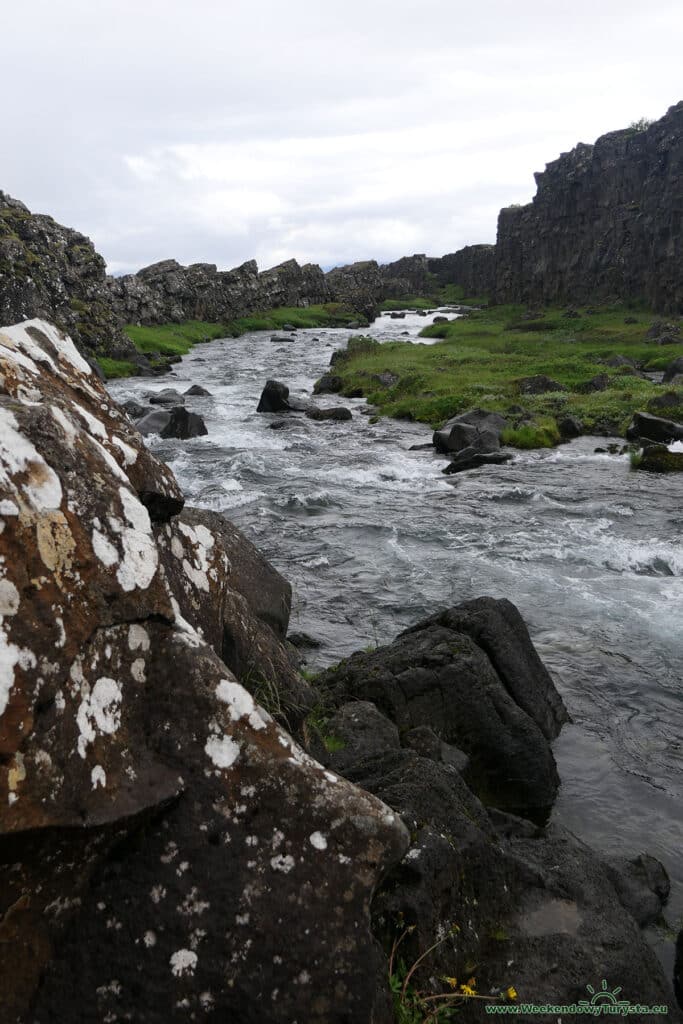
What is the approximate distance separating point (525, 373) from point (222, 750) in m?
56.5

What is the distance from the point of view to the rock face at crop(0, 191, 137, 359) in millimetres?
56906

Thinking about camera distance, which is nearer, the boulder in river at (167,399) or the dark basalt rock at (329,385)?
the boulder in river at (167,399)

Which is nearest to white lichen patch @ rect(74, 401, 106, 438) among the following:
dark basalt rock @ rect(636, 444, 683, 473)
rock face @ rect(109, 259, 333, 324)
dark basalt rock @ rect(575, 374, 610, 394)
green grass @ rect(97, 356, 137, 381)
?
dark basalt rock @ rect(636, 444, 683, 473)

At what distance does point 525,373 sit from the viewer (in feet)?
191

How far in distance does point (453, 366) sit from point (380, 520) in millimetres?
40741

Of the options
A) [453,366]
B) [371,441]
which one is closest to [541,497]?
[371,441]

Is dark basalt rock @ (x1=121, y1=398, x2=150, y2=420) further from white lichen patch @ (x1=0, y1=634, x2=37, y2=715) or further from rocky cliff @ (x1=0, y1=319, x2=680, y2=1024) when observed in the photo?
white lichen patch @ (x1=0, y1=634, x2=37, y2=715)

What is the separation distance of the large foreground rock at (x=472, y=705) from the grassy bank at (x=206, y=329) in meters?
58.7

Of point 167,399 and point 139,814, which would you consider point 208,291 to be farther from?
point 139,814

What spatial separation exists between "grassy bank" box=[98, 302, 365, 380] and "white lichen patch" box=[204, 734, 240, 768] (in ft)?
209

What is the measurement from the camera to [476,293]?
651 ft

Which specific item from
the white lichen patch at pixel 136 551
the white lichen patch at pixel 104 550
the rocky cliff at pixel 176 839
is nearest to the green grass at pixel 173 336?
the white lichen patch at pixel 136 551

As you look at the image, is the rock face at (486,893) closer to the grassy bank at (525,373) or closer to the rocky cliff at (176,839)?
the rocky cliff at (176,839)

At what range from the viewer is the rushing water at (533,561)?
11.9 m
